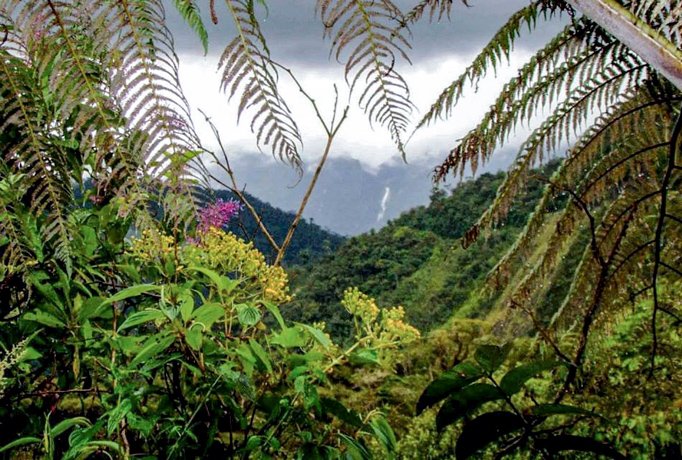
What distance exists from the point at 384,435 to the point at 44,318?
1.72ft

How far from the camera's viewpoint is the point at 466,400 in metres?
0.47

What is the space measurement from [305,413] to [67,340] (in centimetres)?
39

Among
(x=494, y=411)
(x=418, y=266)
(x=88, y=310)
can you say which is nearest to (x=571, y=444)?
(x=494, y=411)

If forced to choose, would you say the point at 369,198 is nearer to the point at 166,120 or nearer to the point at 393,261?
the point at 393,261

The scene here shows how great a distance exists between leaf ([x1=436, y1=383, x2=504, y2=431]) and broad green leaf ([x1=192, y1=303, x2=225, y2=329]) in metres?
0.38

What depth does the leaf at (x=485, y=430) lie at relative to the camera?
0.46 meters

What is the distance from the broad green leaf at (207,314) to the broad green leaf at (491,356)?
1.34ft

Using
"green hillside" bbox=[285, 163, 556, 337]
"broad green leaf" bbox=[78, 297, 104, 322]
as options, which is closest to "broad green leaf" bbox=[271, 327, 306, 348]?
"broad green leaf" bbox=[78, 297, 104, 322]

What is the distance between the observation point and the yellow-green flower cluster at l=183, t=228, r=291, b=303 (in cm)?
105

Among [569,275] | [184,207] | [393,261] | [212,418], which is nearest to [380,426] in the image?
[212,418]

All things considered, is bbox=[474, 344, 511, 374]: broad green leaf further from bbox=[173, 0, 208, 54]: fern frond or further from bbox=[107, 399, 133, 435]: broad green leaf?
bbox=[107, 399, 133, 435]: broad green leaf

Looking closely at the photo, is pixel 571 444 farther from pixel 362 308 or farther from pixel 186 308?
pixel 362 308

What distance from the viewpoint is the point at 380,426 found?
0.90 metres

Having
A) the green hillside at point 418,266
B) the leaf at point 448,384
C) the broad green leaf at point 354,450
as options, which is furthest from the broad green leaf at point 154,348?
the green hillside at point 418,266
